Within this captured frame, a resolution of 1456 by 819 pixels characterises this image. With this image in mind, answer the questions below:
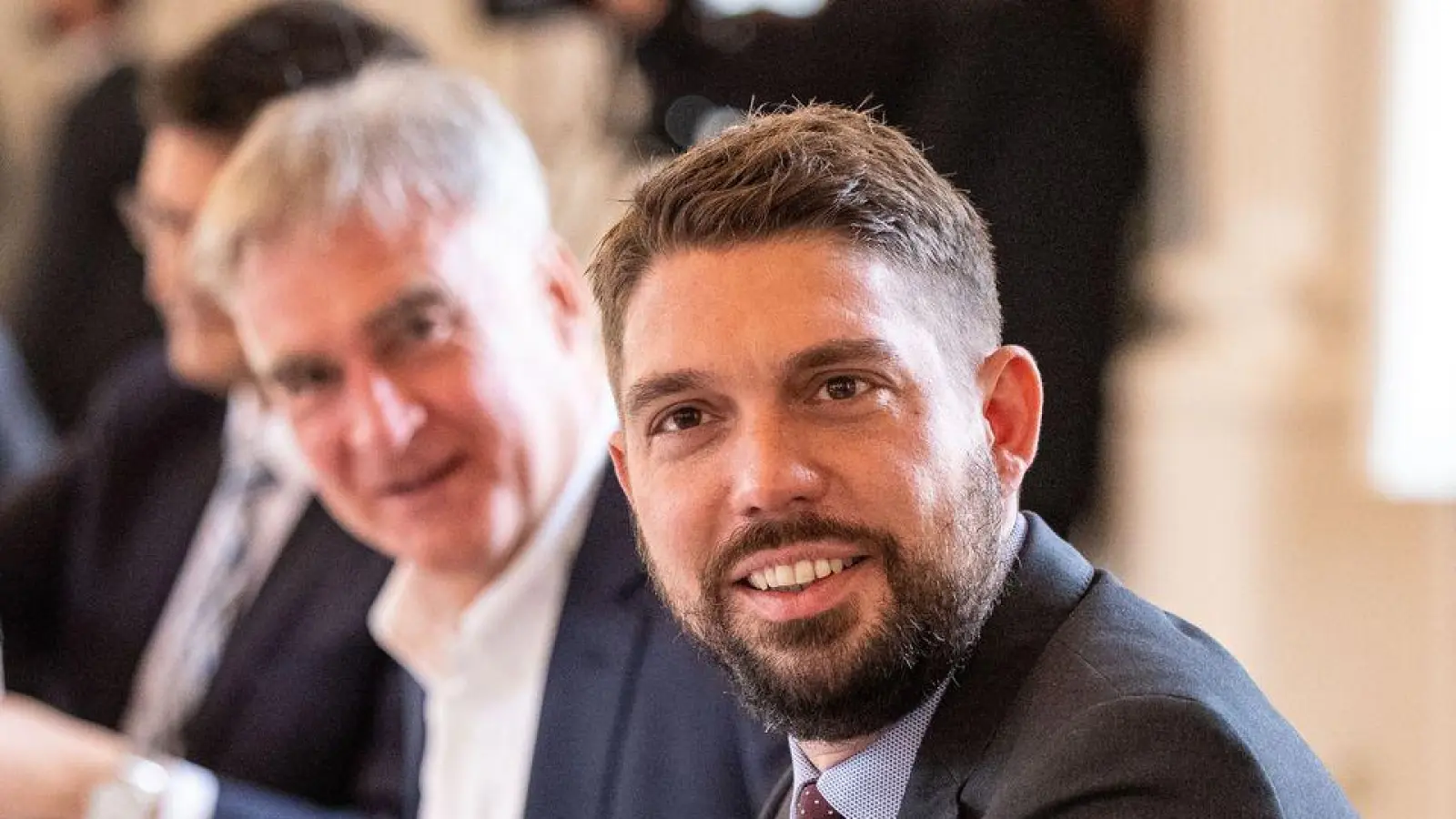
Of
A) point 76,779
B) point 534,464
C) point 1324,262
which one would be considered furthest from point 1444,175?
point 76,779

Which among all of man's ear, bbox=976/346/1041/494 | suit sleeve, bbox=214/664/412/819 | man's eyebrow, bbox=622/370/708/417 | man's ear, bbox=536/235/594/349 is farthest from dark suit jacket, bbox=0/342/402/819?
man's ear, bbox=976/346/1041/494

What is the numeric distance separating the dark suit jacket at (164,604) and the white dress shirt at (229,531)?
2 cm

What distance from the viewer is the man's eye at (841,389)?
1.00 meters

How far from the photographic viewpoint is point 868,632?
100 centimetres

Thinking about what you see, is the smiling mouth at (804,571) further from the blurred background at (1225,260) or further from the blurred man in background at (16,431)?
the blurred man in background at (16,431)

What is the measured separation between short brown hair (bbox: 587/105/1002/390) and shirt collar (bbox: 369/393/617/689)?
0.62m

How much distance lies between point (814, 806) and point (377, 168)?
0.83m

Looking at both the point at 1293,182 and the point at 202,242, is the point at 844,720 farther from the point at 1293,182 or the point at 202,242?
the point at 1293,182

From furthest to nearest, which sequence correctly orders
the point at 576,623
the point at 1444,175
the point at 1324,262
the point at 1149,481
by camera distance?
the point at 1149,481, the point at 1324,262, the point at 1444,175, the point at 576,623

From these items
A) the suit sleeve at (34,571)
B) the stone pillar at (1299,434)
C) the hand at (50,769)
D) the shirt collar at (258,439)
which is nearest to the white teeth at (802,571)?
the hand at (50,769)

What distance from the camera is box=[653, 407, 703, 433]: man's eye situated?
3.42 ft

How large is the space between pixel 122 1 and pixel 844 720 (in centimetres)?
405

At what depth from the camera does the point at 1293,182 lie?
267 cm

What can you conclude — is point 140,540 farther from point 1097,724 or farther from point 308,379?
point 1097,724
